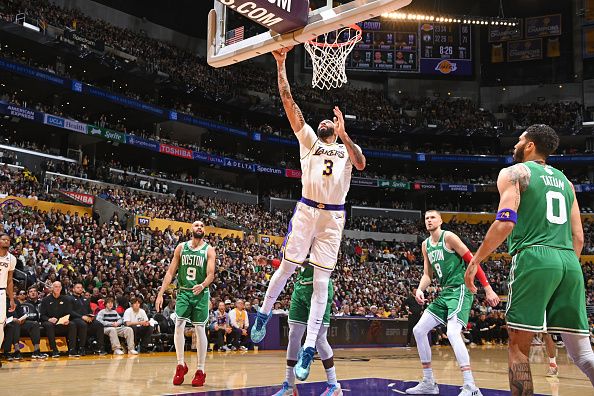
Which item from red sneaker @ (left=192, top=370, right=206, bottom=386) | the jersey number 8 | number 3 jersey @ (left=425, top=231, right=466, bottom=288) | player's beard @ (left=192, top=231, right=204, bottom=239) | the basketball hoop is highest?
the basketball hoop

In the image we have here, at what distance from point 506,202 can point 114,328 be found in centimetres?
1201

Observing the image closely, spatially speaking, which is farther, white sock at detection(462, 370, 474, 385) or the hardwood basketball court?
the hardwood basketball court

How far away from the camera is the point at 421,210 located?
1924 inches

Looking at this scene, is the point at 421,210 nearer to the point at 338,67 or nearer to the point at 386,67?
the point at 386,67

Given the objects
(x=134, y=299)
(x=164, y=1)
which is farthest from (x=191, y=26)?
(x=134, y=299)

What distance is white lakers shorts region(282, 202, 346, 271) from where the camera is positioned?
6.38 metres

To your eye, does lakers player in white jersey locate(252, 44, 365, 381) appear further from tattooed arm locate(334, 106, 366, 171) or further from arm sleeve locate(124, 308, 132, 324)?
arm sleeve locate(124, 308, 132, 324)

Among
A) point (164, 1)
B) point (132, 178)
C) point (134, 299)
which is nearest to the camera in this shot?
point (134, 299)

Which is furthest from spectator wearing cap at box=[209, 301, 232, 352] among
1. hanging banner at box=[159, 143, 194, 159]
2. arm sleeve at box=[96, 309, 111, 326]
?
hanging banner at box=[159, 143, 194, 159]

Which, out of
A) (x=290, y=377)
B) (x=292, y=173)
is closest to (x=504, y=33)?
(x=292, y=173)

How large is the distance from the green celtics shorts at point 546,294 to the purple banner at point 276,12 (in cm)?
384

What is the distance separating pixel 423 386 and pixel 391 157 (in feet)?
129

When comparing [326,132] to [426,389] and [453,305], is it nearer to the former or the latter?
[453,305]

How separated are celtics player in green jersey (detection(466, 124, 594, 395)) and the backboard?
2493 mm
